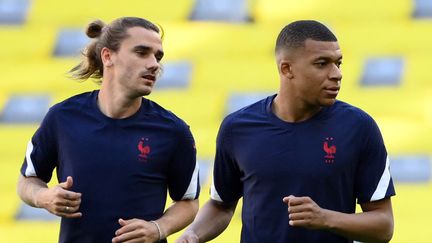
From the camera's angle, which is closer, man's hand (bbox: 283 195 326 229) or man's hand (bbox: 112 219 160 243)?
man's hand (bbox: 283 195 326 229)

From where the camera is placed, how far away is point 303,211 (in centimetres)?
332

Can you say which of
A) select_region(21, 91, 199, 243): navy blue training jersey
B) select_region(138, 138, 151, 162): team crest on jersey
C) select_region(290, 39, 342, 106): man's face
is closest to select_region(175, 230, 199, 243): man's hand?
select_region(21, 91, 199, 243): navy blue training jersey

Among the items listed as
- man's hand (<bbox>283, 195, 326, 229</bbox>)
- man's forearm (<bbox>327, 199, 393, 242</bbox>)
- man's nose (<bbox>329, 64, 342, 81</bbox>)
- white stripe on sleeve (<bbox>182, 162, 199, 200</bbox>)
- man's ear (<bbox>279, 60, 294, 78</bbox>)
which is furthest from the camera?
white stripe on sleeve (<bbox>182, 162, 199, 200</bbox>)

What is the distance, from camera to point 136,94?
3824 mm

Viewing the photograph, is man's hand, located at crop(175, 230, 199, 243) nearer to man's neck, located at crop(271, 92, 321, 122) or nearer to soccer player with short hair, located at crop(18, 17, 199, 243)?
soccer player with short hair, located at crop(18, 17, 199, 243)

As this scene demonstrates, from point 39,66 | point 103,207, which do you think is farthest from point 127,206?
point 39,66

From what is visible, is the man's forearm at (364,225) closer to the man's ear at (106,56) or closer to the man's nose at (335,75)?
the man's nose at (335,75)

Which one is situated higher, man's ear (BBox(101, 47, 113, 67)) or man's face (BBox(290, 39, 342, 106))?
man's ear (BBox(101, 47, 113, 67))

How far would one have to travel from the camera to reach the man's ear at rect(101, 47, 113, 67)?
3933mm

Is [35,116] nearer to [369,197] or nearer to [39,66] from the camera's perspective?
[39,66]

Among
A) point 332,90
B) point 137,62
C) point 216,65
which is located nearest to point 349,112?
point 332,90

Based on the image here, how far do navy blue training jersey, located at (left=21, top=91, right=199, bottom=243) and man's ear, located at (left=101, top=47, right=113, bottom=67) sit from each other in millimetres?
118

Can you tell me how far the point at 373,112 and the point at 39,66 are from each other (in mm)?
1871

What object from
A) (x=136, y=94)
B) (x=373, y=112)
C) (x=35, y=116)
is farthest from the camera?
(x=35, y=116)
